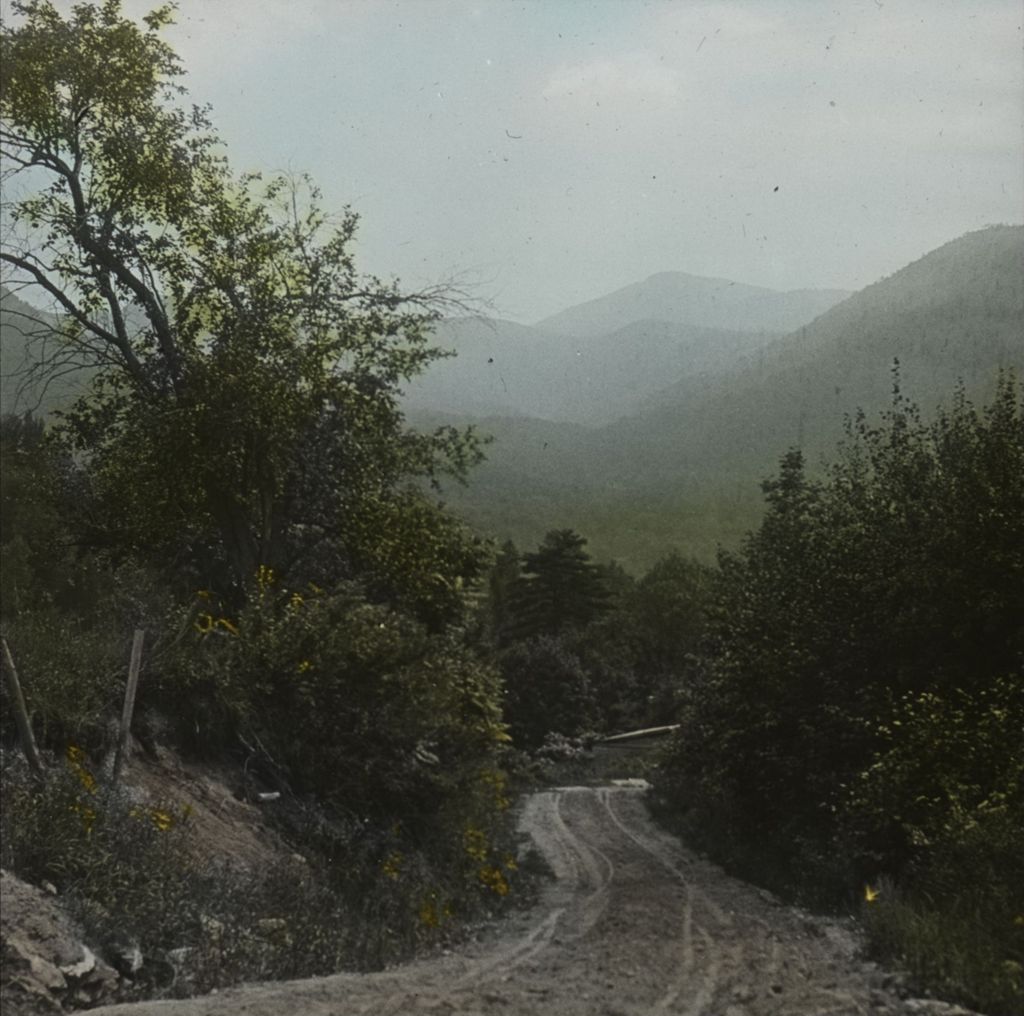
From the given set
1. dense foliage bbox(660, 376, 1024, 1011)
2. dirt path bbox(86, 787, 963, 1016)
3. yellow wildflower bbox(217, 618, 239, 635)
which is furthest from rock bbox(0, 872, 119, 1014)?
dense foliage bbox(660, 376, 1024, 1011)

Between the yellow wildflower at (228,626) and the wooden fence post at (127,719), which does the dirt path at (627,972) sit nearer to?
the wooden fence post at (127,719)

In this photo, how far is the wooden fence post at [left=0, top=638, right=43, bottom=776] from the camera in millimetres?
9391

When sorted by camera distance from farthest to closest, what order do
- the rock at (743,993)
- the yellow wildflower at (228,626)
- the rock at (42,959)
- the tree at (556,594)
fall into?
the tree at (556,594)
the yellow wildflower at (228,626)
the rock at (743,993)
the rock at (42,959)

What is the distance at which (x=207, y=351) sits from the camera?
20.4m

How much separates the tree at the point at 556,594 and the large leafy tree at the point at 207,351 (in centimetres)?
6024

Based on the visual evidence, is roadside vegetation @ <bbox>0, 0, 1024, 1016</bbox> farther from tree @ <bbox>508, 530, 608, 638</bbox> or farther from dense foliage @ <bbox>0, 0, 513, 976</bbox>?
tree @ <bbox>508, 530, 608, 638</bbox>

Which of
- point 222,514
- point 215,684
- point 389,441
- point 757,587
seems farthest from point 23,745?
point 757,587

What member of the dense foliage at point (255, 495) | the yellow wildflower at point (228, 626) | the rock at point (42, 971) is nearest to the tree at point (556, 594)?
the dense foliage at point (255, 495)

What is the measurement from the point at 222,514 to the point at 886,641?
40.9ft

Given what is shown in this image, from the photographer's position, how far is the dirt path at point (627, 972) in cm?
848

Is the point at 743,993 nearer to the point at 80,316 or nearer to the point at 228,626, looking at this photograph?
the point at 228,626

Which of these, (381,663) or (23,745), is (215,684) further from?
(23,745)

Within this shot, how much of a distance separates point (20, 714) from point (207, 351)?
39.4 feet

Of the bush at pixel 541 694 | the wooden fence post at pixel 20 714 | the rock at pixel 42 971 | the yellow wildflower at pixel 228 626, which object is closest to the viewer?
the rock at pixel 42 971
